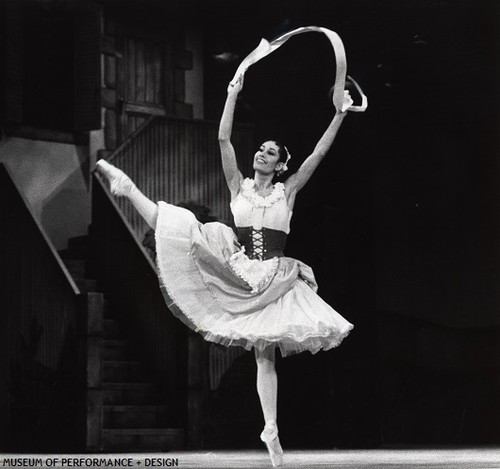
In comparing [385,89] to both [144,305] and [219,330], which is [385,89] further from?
[219,330]

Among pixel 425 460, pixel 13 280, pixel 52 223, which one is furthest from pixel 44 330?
pixel 425 460

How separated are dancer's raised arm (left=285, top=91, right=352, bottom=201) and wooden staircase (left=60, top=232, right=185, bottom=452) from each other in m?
1.84

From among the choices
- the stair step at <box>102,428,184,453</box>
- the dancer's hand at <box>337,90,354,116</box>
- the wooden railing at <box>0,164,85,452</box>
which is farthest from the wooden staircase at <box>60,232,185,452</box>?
the dancer's hand at <box>337,90,354,116</box>

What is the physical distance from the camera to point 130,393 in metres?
6.71

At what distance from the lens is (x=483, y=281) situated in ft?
21.3

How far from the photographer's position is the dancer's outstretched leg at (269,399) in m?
4.62

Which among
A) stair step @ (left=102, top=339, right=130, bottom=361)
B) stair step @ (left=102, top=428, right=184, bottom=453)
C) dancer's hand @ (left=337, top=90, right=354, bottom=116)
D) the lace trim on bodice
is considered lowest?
stair step @ (left=102, top=428, right=184, bottom=453)

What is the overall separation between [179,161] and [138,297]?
1098mm

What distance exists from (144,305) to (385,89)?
2.06m

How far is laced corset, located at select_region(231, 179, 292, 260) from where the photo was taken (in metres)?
5.00

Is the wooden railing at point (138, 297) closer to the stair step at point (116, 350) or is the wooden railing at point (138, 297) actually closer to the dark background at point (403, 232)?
the stair step at point (116, 350)

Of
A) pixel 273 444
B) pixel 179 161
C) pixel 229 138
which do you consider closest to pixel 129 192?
pixel 229 138

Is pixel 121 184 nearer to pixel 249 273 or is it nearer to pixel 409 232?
pixel 249 273

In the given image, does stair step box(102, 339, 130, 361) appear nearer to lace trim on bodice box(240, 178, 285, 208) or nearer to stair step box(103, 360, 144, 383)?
stair step box(103, 360, 144, 383)
